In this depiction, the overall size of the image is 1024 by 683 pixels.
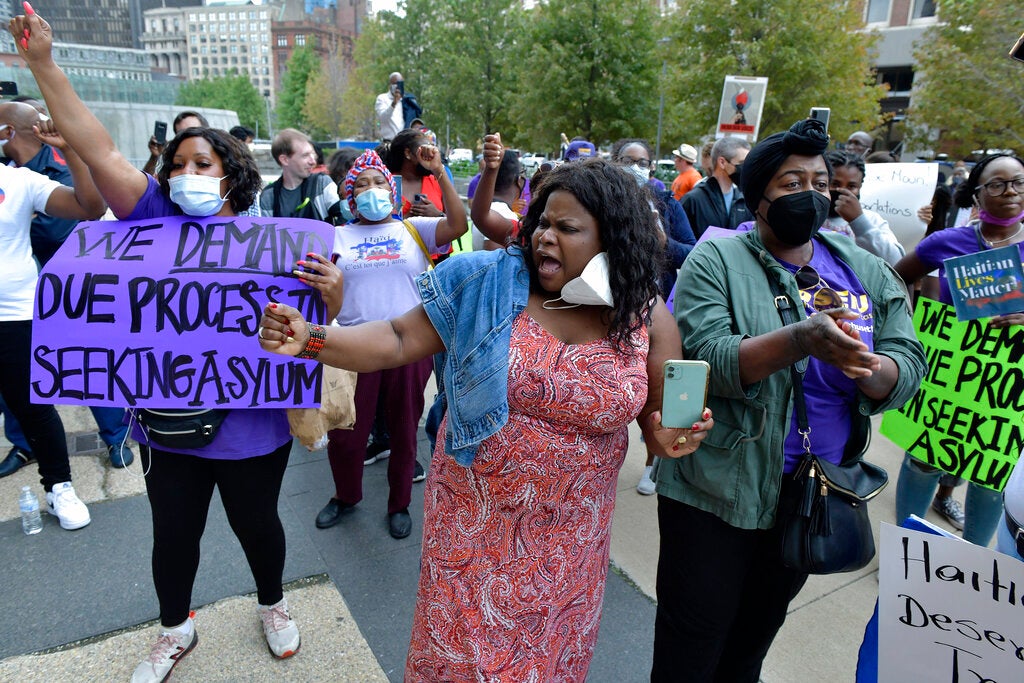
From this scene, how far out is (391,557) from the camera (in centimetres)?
333

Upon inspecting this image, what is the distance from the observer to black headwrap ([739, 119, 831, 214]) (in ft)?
6.54

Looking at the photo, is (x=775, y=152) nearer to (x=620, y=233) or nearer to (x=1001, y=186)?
(x=620, y=233)

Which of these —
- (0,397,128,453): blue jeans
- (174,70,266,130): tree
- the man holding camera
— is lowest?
(0,397,128,453): blue jeans

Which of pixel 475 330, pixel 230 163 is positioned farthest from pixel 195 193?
pixel 475 330

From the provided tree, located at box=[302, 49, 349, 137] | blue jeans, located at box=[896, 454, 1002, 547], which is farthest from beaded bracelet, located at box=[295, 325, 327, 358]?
tree, located at box=[302, 49, 349, 137]

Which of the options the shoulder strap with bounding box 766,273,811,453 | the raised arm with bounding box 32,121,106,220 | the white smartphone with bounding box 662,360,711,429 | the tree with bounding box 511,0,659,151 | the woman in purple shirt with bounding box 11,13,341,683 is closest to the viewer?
the white smartphone with bounding box 662,360,711,429

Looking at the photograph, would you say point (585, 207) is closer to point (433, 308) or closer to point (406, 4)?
point (433, 308)

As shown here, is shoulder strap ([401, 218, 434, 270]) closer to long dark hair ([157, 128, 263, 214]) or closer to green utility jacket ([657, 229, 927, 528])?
long dark hair ([157, 128, 263, 214])

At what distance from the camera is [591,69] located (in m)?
18.4

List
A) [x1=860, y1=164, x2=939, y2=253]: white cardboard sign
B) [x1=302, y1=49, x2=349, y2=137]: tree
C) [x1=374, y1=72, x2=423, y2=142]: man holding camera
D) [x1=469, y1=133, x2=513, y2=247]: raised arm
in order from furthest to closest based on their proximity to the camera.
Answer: [x1=302, y1=49, x2=349, y2=137]: tree
[x1=374, y1=72, x2=423, y2=142]: man holding camera
[x1=860, y1=164, x2=939, y2=253]: white cardboard sign
[x1=469, y1=133, x2=513, y2=247]: raised arm

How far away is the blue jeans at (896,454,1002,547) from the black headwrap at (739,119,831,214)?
1.95 m

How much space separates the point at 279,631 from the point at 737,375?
2044 millimetres

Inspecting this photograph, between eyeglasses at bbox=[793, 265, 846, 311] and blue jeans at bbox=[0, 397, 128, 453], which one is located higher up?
eyeglasses at bbox=[793, 265, 846, 311]

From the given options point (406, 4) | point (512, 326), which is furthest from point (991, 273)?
point (406, 4)
